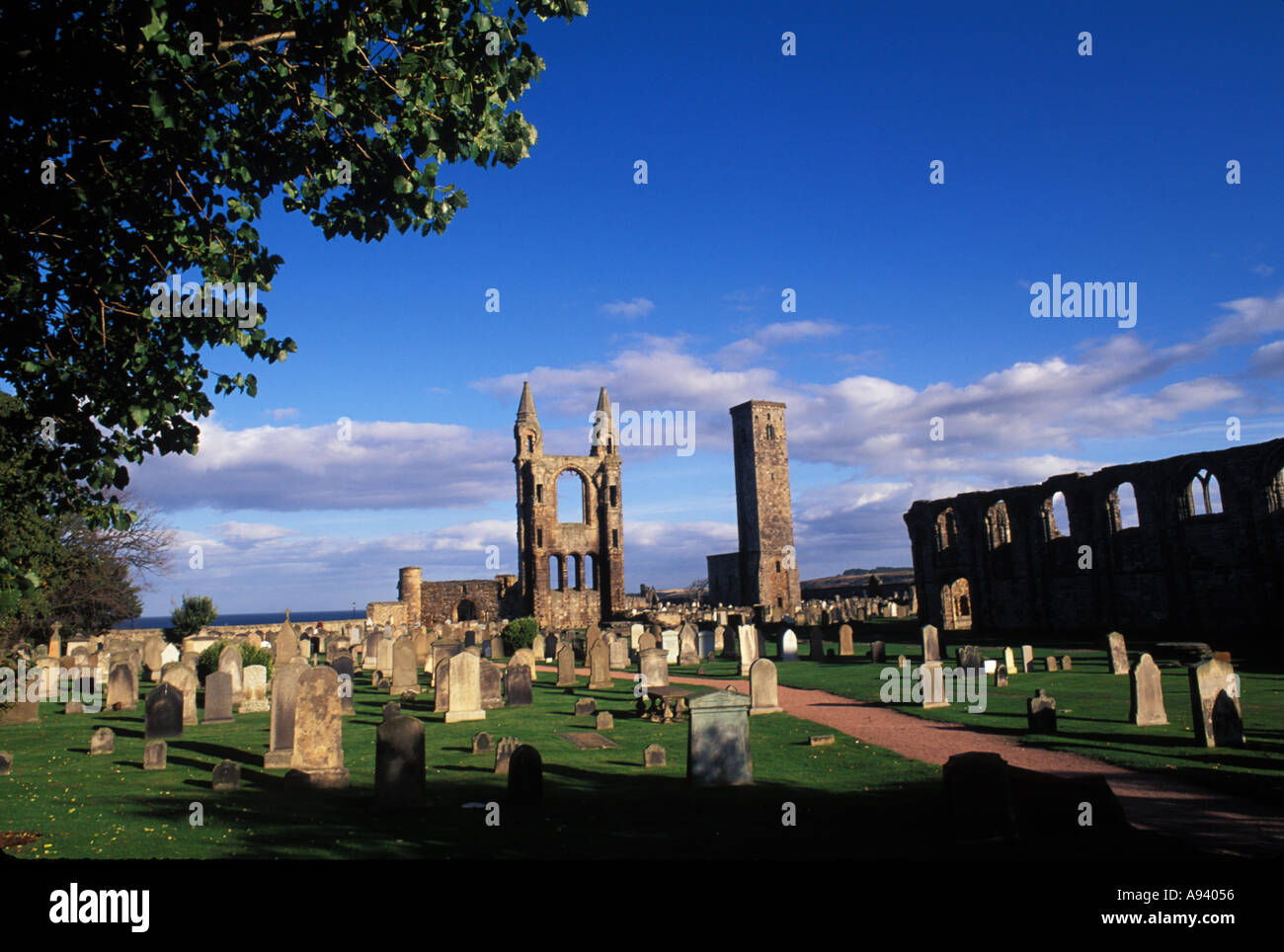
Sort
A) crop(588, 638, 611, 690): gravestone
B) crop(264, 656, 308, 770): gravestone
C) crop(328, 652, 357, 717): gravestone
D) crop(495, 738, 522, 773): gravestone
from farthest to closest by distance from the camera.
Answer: crop(588, 638, 611, 690): gravestone
crop(328, 652, 357, 717): gravestone
crop(264, 656, 308, 770): gravestone
crop(495, 738, 522, 773): gravestone

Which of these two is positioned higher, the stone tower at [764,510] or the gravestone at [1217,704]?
the stone tower at [764,510]

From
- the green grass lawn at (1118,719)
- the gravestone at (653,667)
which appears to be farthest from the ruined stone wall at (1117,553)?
the gravestone at (653,667)

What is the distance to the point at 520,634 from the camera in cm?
3023

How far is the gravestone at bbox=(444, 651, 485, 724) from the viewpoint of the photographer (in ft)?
49.5

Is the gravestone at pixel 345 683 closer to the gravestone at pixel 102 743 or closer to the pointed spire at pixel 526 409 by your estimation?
the gravestone at pixel 102 743

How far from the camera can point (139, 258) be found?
7.91 meters

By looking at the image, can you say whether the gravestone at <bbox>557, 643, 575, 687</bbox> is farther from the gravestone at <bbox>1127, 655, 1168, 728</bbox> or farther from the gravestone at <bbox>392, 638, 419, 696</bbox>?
the gravestone at <bbox>1127, 655, 1168, 728</bbox>

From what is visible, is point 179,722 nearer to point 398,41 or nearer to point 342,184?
point 342,184

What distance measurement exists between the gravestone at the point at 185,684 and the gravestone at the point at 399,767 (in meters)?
7.58

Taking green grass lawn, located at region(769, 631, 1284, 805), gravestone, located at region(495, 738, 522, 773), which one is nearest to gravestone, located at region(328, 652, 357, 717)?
gravestone, located at region(495, 738, 522, 773)

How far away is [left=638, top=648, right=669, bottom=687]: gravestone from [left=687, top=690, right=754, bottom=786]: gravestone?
10488mm

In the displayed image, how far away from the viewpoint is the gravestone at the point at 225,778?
9609 mm

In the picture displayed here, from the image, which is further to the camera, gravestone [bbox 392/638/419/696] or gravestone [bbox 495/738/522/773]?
gravestone [bbox 392/638/419/696]
